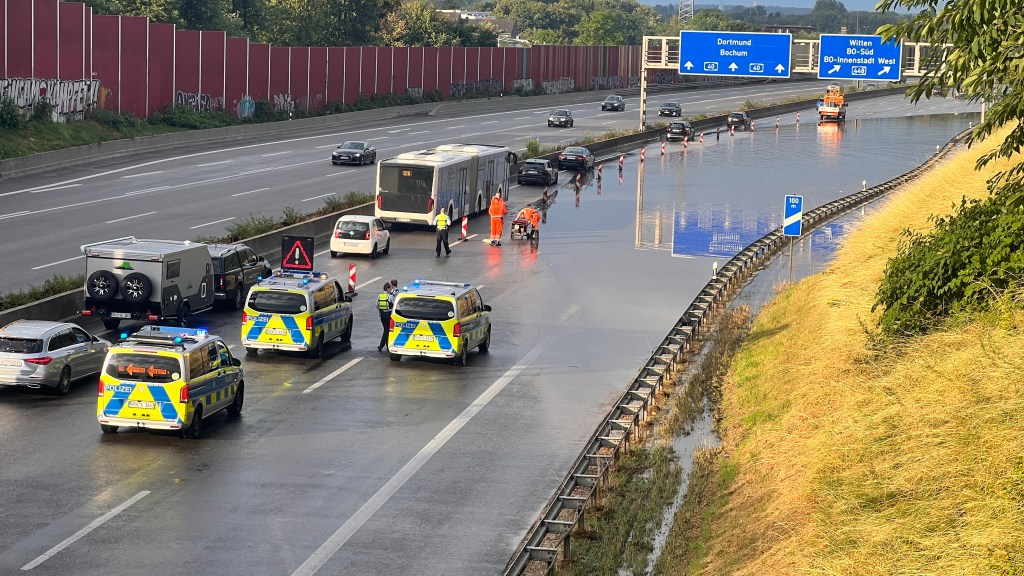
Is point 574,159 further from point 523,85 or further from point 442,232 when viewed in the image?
point 523,85

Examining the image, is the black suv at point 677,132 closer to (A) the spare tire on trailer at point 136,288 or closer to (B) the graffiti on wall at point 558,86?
(B) the graffiti on wall at point 558,86

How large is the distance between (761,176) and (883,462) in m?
60.8

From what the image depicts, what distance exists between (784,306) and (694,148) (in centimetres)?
5862

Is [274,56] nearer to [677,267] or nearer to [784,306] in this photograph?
[677,267]

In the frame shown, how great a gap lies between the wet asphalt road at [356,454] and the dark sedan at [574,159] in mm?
32289

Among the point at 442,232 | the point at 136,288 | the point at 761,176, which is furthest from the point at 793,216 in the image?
the point at 761,176

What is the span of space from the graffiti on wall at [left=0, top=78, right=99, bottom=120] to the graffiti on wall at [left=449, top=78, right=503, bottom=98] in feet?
164

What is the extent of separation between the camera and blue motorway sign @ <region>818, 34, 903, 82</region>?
8269cm


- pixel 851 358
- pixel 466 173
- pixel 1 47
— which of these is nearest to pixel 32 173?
pixel 1 47

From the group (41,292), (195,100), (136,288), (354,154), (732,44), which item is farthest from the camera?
(195,100)

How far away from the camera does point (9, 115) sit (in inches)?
2643

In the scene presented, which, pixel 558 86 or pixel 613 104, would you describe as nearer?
pixel 613 104

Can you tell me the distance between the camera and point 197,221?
49562 millimetres

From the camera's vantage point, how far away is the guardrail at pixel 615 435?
1684 centimetres
